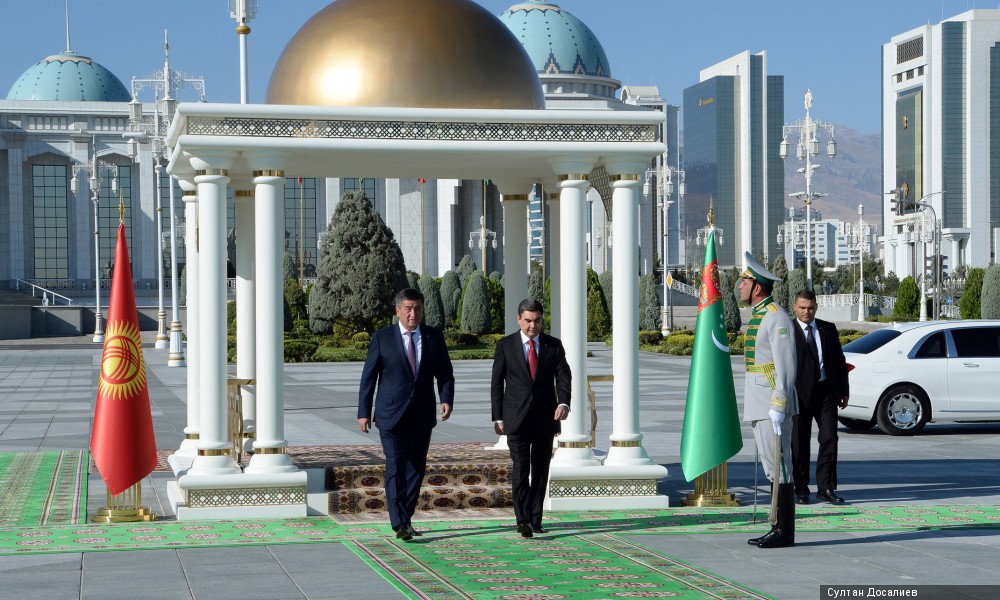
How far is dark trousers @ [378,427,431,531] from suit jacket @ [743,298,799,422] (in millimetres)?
2365

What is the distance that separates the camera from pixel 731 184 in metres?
190

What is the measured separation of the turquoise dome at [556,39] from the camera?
94.6 m

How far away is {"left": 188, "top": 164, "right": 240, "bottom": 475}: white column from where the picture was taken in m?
10.5

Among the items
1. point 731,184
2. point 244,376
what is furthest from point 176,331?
point 731,184

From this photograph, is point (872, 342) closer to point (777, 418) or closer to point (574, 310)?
point (574, 310)

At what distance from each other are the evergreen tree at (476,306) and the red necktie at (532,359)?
132 ft

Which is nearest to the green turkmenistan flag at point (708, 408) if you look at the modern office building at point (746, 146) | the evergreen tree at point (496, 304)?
the evergreen tree at point (496, 304)

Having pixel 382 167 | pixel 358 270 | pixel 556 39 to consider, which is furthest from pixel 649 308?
pixel 556 39

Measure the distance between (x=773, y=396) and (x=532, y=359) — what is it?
1.76 m

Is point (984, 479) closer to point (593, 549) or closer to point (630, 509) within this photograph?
point (630, 509)

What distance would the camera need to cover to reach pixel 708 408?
10469mm

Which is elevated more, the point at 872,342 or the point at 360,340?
the point at 872,342

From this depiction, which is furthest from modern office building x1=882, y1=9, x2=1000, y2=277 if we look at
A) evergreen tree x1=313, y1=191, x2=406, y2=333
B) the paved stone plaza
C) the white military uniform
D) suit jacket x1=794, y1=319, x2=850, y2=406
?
the white military uniform

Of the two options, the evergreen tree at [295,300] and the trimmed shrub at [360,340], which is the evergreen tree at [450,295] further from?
the trimmed shrub at [360,340]
